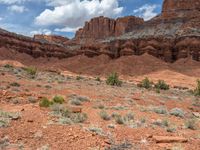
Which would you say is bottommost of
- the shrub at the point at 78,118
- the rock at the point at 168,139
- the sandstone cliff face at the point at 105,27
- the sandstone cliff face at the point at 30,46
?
the rock at the point at 168,139

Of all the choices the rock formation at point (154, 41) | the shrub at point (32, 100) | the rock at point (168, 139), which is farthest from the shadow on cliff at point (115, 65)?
the rock at point (168, 139)

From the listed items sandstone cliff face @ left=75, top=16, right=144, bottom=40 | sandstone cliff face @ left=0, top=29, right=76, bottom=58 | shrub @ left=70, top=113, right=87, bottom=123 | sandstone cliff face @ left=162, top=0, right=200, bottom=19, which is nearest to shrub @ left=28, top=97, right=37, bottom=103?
shrub @ left=70, top=113, right=87, bottom=123

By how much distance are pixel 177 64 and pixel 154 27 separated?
2139 centimetres

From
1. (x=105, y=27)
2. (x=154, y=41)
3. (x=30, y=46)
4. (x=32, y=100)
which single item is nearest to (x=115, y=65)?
(x=154, y=41)

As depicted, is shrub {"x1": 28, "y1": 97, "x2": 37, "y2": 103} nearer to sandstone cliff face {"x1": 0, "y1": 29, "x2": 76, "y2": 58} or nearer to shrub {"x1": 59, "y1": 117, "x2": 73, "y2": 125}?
shrub {"x1": 59, "y1": 117, "x2": 73, "y2": 125}

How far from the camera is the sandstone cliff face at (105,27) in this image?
95.0 meters

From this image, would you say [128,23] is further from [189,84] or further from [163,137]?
[163,137]

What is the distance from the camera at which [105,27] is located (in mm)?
103625

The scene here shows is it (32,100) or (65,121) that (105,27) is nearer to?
(32,100)

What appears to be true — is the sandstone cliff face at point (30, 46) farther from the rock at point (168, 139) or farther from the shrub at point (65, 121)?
the rock at point (168, 139)

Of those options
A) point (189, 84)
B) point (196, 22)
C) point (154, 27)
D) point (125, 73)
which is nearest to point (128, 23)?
point (154, 27)

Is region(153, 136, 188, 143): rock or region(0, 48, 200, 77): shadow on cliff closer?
→ region(153, 136, 188, 143): rock

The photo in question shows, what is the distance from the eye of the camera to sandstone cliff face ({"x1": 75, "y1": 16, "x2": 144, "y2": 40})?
95.0m

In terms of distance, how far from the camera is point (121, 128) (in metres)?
9.70
